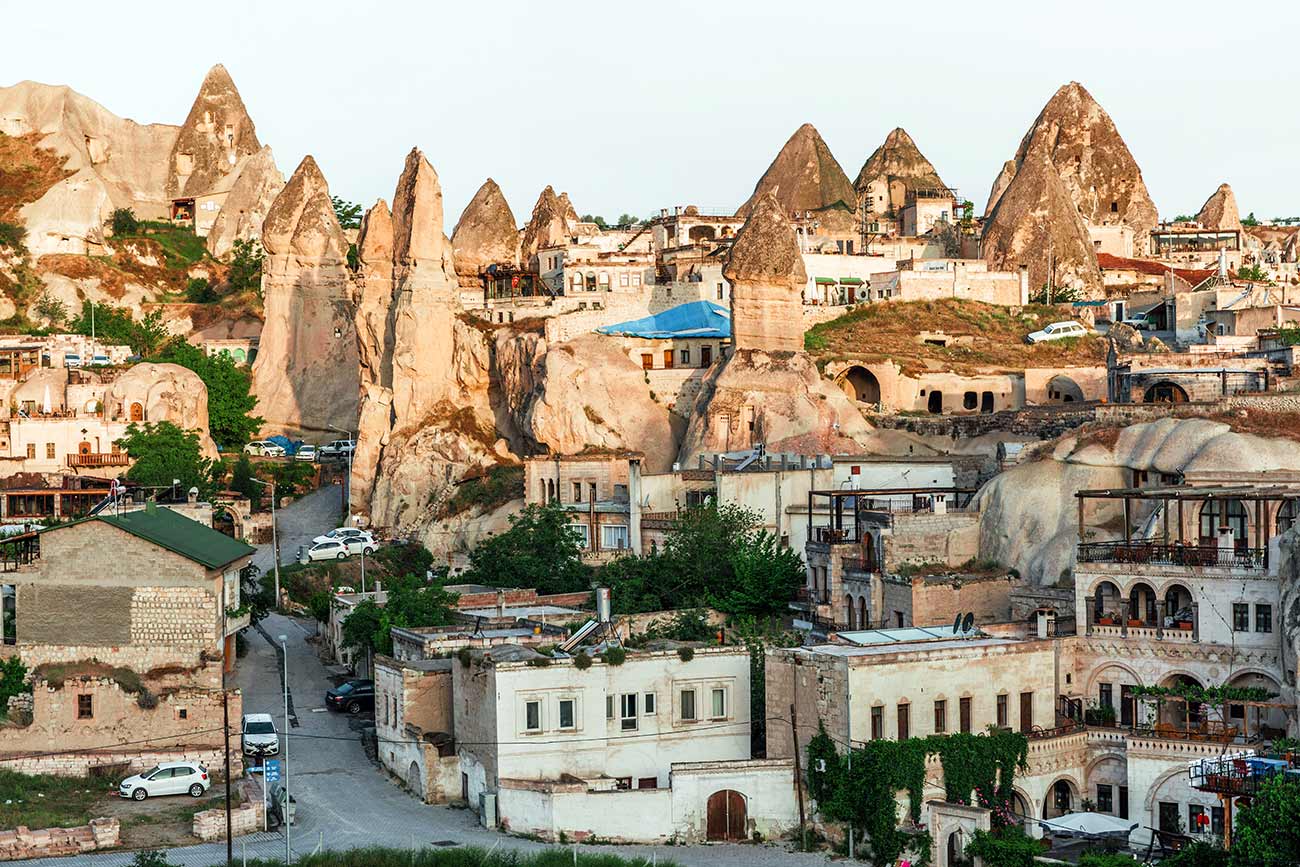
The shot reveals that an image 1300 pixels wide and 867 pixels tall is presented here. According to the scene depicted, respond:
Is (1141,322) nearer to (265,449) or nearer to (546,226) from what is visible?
(546,226)

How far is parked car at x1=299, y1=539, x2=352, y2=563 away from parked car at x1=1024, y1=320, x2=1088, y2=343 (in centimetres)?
2620

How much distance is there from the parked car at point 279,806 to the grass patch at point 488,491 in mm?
24784

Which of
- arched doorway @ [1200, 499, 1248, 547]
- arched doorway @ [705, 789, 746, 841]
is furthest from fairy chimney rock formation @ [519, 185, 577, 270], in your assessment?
arched doorway @ [705, 789, 746, 841]

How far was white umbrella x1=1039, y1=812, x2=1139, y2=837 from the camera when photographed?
39.5m

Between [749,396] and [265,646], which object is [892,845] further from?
[749,396]

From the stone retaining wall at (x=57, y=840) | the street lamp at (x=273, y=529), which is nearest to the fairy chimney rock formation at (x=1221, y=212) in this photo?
the street lamp at (x=273, y=529)

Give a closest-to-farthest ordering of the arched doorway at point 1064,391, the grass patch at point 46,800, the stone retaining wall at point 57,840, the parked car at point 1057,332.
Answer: the stone retaining wall at point 57,840 → the grass patch at point 46,800 → the arched doorway at point 1064,391 → the parked car at point 1057,332

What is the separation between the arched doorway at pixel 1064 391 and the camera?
7200 cm

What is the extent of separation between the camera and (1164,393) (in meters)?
66.1

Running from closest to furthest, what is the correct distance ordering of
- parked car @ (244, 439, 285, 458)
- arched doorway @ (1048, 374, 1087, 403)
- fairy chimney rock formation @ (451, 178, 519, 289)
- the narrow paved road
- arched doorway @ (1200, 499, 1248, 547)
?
the narrow paved road
arched doorway @ (1200, 499, 1248, 547)
arched doorway @ (1048, 374, 1087, 403)
parked car @ (244, 439, 285, 458)
fairy chimney rock formation @ (451, 178, 519, 289)

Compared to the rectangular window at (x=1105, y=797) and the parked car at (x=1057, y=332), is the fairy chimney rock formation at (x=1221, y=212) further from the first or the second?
the rectangular window at (x=1105, y=797)

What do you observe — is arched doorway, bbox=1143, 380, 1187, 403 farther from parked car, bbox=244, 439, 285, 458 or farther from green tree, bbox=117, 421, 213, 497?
parked car, bbox=244, 439, 285, 458

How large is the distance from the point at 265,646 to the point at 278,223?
33.5 m

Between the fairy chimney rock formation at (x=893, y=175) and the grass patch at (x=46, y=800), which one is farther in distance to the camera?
the fairy chimney rock formation at (x=893, y=175)
